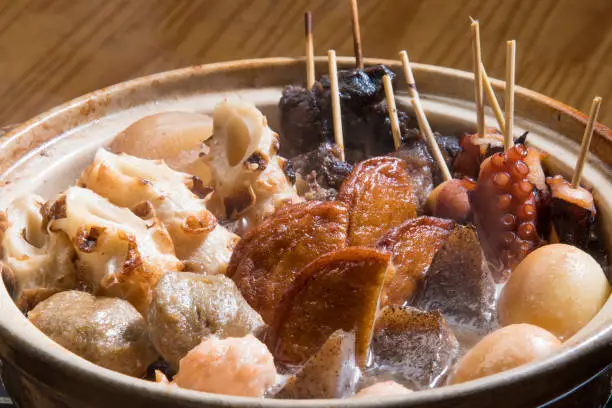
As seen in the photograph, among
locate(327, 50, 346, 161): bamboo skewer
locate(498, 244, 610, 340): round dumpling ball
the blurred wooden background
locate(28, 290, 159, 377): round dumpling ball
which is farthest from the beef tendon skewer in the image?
the blurred wooden background

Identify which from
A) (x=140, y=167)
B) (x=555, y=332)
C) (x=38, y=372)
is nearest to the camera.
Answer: (x=38, y=372)

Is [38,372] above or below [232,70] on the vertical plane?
below

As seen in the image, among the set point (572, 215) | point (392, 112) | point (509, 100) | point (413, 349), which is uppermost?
point (509, 100)

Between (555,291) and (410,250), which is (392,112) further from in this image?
(555,291)

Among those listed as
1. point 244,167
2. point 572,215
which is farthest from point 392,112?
point 572,215

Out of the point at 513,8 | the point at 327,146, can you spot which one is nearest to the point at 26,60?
the point at 327,146

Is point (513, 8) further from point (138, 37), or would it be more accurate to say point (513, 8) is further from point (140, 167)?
point (140, 167)

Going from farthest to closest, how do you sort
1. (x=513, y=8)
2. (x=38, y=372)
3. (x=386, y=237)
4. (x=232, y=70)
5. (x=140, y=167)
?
(x=513, y=8) → (x=232, y=70) → (x=140, y=167) → (x=386, y=237) → (x=38, y=372)
